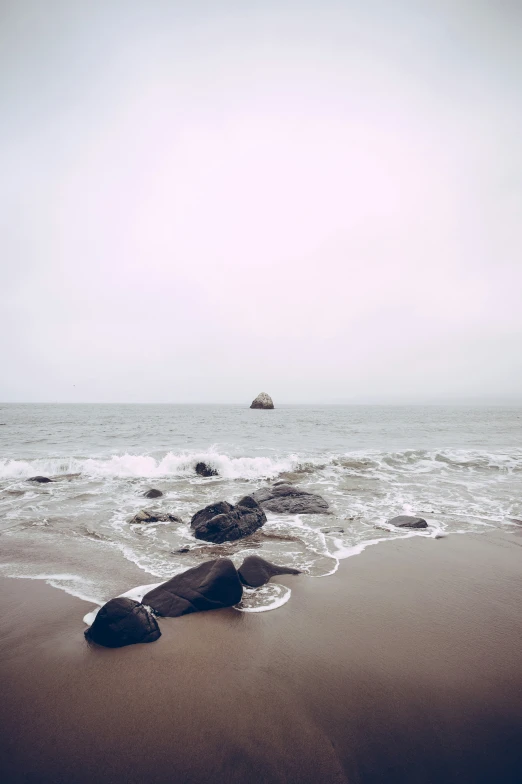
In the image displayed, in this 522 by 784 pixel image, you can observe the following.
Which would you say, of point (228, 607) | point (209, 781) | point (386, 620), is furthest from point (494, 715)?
point (228, 607)

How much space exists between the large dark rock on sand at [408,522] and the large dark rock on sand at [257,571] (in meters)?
3.57

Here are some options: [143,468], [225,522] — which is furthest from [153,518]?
[143,468]

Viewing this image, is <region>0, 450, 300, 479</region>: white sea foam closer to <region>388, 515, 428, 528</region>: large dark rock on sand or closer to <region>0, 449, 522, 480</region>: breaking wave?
<region>0, 449, 522, 480</region>: breaking wave

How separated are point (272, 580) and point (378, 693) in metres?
2.49

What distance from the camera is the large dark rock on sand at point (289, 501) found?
381 inches

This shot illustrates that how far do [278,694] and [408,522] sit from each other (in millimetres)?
6027

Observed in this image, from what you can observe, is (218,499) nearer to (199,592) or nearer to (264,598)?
(264,598)

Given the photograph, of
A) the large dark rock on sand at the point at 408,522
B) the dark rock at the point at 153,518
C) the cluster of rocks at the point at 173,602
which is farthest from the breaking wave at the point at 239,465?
the cluster of rocks at the point at 173,602

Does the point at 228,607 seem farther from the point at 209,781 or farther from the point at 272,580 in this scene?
the point at 209,781

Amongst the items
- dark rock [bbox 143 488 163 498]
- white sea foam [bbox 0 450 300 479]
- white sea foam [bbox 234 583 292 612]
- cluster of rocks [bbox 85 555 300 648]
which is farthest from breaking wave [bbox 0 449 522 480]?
cluster of rocks [bbox 85 555 300 648]

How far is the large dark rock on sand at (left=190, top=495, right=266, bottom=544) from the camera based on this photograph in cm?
752

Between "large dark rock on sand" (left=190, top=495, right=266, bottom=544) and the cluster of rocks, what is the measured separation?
6.21ft

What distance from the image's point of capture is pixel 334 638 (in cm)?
413

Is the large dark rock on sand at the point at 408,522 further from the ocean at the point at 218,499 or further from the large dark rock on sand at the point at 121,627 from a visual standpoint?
the large dark rock on sand at the point at 121,627
